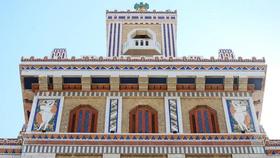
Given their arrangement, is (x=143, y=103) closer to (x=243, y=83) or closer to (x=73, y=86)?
(x=73, y=86)

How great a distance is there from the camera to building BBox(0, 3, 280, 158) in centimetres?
1877

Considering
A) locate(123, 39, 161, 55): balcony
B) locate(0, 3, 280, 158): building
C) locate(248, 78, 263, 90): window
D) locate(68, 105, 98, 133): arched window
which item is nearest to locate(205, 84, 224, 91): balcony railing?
locate(0, 3, 280, 158): building

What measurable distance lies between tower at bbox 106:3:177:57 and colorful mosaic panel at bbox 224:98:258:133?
610 centimetres

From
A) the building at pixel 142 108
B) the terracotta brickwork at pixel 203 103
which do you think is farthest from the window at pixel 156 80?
the terracotta brickwork at pixel 203 103

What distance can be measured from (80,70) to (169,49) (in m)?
6.68

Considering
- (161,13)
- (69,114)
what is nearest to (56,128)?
(69,114)

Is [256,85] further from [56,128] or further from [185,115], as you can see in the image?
[56,128]

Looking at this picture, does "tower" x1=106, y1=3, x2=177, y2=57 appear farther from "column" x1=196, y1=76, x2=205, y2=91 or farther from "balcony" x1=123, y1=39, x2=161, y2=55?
"column" x1=196, y1=76, x2=205, y2=91

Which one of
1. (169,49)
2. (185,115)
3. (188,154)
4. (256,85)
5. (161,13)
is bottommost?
(188,154)

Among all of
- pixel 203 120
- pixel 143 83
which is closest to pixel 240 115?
pixel 203 120

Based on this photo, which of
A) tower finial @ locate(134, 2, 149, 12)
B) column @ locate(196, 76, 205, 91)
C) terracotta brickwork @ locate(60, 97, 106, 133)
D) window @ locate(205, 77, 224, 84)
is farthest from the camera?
tower finial @ locate(134, 2, 149, 12)

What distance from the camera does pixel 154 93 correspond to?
21.0 m

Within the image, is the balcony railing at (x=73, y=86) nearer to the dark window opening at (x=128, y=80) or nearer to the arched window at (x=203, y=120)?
the dark window opening at (x=128, y=80)

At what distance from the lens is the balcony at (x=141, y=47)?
84.5ft
